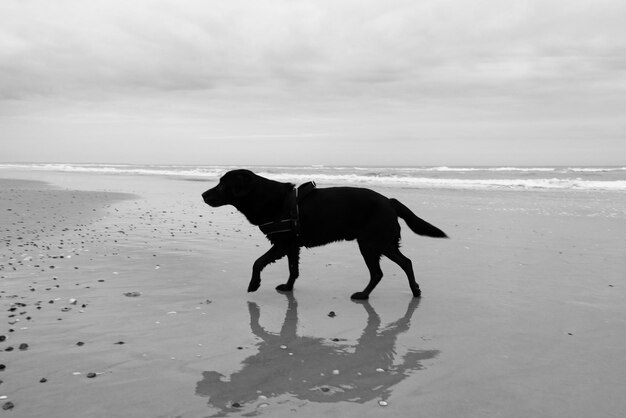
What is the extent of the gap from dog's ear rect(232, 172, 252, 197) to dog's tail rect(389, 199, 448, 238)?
169 centimetres

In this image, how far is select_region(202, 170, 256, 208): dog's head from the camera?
5.91m

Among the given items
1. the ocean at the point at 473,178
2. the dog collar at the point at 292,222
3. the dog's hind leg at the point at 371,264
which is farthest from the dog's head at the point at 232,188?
the ocean at the point at 473,178

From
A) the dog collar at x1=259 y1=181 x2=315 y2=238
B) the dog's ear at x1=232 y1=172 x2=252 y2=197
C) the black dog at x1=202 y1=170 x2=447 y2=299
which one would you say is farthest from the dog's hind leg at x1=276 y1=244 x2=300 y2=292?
the dog's ear at x1=232 y1=172 x2=252 y2=197

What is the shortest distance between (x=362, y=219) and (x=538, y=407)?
3.06 m

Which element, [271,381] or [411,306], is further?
[411,306]

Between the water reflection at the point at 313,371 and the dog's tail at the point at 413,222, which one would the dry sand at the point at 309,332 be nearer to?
the water reflection at the point at 313,371

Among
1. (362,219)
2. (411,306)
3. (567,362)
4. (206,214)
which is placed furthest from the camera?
(206,214)

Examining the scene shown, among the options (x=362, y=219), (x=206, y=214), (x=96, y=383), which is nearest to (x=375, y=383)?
(x=96, y=383)

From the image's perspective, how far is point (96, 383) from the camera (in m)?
3.17

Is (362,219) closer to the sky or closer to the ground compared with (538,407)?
closer to the sky

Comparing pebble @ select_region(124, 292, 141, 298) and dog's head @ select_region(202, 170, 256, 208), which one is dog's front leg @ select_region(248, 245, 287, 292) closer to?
dog's head @ select_region(202, 170, 256, 208)

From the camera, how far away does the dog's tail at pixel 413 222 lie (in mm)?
6004

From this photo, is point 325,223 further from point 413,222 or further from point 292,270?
point 413,222

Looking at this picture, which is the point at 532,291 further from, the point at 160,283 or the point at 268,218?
the point at 160,283
